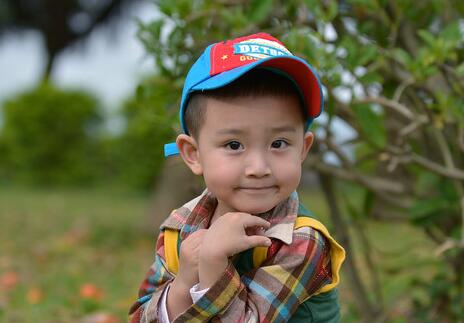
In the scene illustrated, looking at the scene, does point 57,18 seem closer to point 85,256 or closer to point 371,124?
point 85,256

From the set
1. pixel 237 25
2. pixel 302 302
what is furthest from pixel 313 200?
pixel 302 302

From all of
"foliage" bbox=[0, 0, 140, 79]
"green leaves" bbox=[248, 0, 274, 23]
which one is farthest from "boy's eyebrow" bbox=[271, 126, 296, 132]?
"foliage" bbox=[0, 0, 140, 79]

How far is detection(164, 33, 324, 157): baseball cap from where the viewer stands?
5.30 ft

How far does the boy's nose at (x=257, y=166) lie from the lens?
5.37 ft

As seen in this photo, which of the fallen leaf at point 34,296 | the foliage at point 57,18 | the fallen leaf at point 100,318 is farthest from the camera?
the foliage at point 57,18

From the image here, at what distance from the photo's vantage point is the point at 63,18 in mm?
19453

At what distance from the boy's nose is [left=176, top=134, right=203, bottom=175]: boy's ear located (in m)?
0.19

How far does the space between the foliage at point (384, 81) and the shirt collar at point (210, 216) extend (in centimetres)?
75

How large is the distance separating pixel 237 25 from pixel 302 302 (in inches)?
46.3

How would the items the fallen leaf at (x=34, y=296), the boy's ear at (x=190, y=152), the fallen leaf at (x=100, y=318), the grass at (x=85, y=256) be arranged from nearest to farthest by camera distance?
the boy's ear at (x=190, y=152)
the fallen leaf at (x=100, y=318)
the grass at (x=85, y=256)
the fallen leaf at (x=34, y=296)

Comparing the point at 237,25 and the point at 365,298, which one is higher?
the point at 237,25

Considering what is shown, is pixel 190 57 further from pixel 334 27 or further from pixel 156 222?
pixel 156 222

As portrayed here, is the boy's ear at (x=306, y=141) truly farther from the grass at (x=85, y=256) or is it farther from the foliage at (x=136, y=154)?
the foliage at (x=136, y=154)

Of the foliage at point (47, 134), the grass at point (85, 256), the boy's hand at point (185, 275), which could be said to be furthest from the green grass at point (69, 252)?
the boy's hand at point (185, 275)
